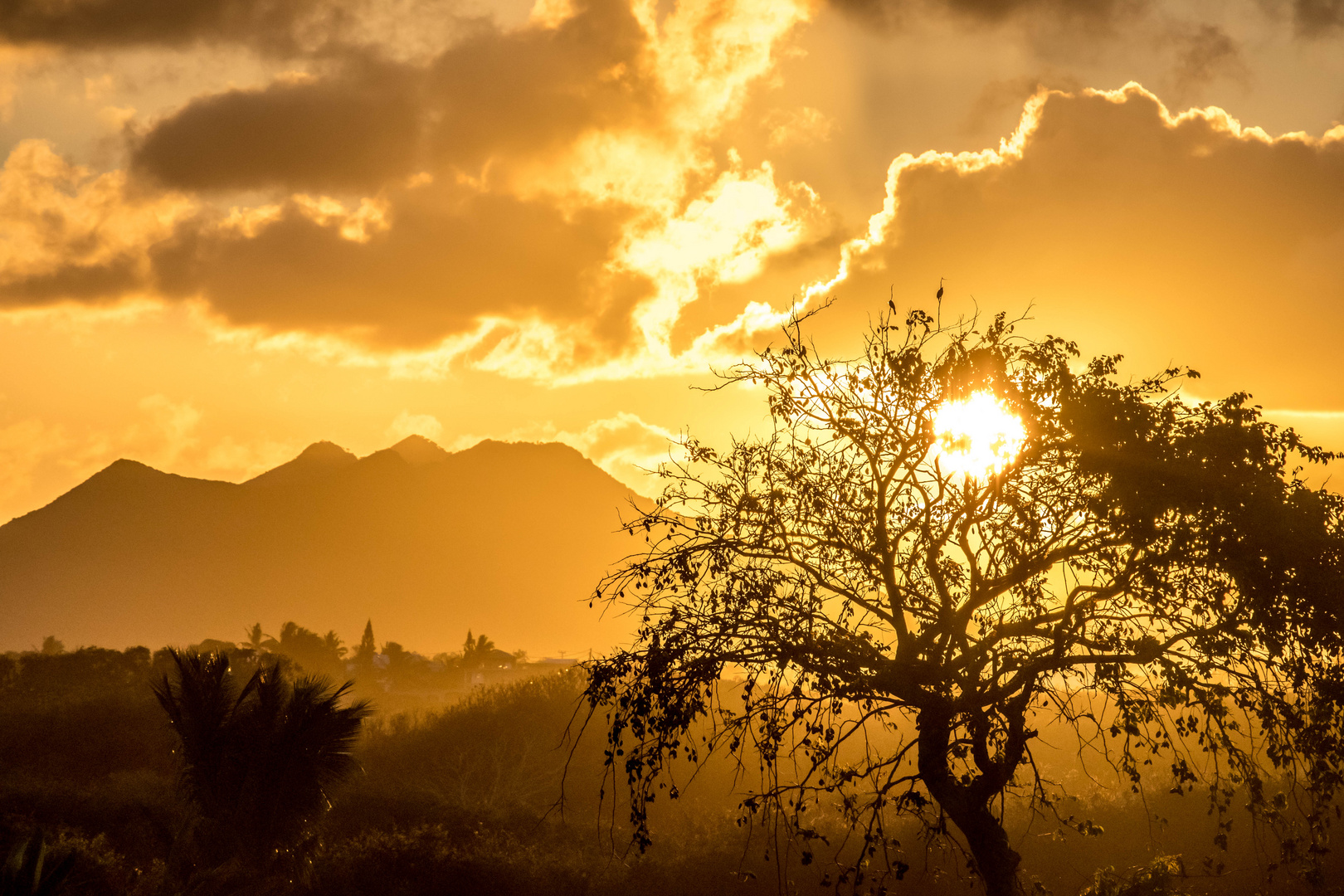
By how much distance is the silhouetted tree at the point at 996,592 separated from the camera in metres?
A: 9.81

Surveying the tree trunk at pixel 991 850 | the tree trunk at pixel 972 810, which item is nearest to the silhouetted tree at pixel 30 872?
the tree trunk at pixel 972 810

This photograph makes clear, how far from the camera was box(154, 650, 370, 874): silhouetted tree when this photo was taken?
1948 cm

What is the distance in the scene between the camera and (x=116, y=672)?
2089 inches

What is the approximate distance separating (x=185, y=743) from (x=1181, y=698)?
62.2 feet

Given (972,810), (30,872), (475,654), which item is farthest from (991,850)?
(475,654)

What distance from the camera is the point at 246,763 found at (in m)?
19.6

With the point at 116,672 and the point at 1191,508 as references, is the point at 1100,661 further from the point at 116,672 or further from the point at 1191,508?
the point at 116,672

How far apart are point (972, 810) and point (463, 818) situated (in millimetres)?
25508

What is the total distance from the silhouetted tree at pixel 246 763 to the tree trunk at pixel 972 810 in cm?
1332

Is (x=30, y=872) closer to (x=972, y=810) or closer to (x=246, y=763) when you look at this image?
(x=246, y=763)

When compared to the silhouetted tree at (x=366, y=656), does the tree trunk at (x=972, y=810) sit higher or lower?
higher

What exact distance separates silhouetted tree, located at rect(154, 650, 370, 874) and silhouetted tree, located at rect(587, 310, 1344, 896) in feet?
38.4

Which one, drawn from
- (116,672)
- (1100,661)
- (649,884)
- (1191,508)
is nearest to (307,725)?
(649,884)

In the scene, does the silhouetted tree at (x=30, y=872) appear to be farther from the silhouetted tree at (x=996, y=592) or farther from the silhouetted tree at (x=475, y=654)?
the silhouetted tree at (x=475, y=654)
